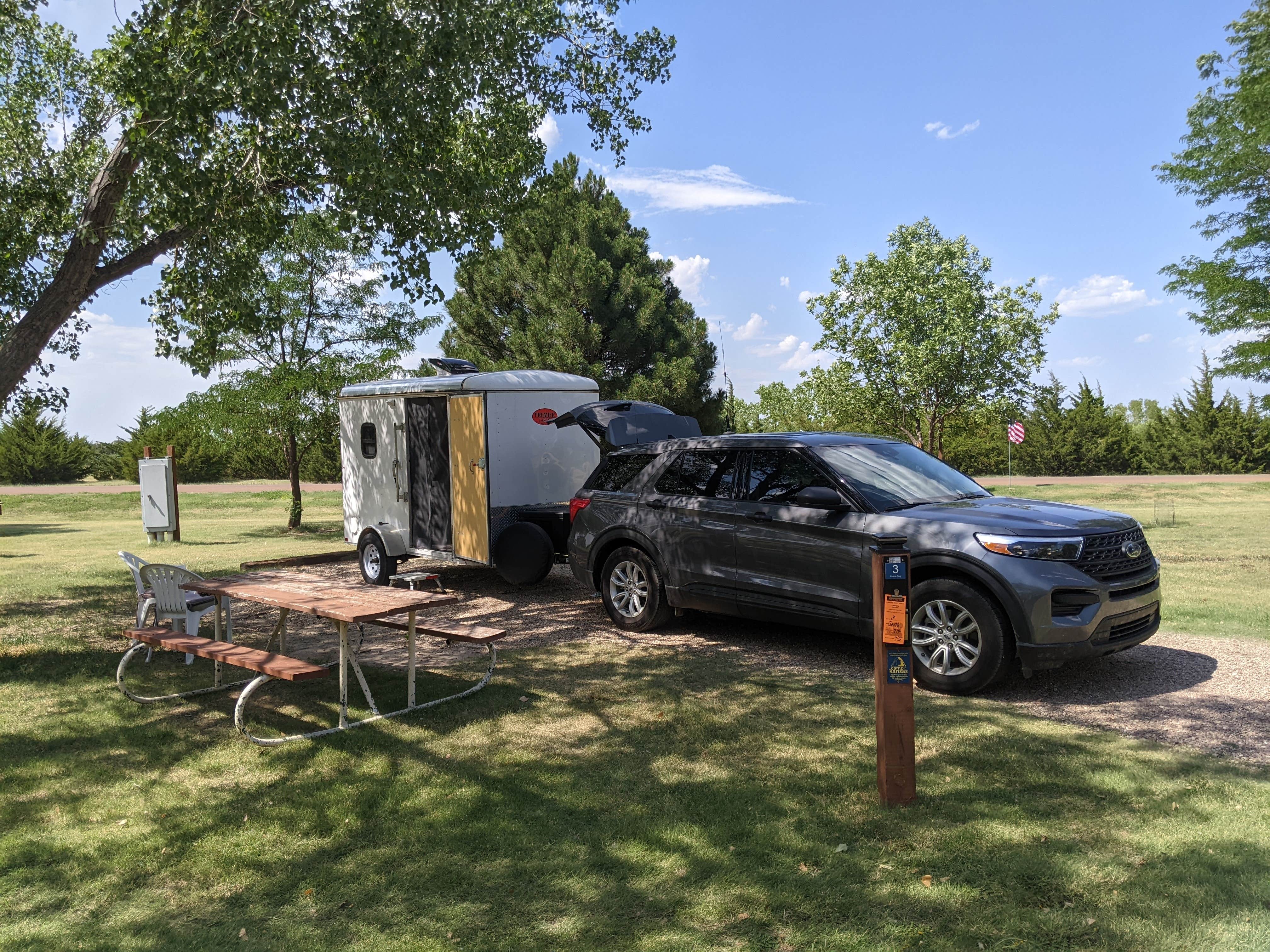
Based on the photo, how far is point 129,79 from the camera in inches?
310

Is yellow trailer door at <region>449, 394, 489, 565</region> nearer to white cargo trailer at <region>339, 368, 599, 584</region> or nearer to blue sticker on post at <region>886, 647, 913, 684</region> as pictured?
white cargo trailer at <region>339, 368, 599, 584</region>

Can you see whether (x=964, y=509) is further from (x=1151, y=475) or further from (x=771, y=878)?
(x=1151, y=475)

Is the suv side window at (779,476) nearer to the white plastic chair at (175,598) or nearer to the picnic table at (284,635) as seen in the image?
the picnic table at (284,635)

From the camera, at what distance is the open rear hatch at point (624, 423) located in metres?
9.70

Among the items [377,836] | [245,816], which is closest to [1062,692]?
[377,836]

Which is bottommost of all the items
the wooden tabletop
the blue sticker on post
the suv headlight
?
the blue sticker on post

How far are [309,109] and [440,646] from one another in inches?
205

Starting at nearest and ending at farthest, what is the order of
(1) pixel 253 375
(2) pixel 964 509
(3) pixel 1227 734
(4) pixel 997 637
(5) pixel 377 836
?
(5) pixel 377 836
(3) pixel 1227 734
(4) pixel 997 637
(2) pixel 964 509
(1) pixel 253 375

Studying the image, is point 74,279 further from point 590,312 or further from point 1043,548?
point 590,312

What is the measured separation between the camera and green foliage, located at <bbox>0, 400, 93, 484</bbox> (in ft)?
122

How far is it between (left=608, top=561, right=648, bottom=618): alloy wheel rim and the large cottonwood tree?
4.28m

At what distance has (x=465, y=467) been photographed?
10.5 m

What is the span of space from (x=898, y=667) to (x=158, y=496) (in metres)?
17.0

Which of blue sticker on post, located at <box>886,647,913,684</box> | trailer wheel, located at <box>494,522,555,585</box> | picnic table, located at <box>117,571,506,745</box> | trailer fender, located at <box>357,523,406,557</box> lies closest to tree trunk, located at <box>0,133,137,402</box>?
picnic table, located at <box>117,571,506,745</box>
